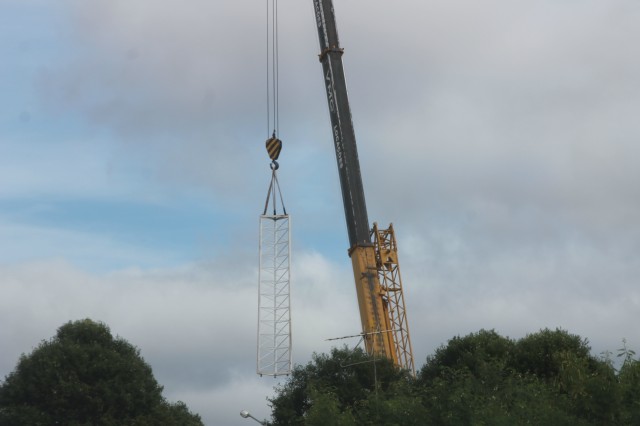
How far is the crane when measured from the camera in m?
62.0

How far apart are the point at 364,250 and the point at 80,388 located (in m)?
22.5

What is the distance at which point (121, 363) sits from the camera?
71500 millimetres

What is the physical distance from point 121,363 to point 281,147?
19.5 meters

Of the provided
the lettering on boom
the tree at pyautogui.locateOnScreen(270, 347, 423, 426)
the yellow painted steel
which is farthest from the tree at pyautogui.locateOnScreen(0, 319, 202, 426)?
the lettering on boom

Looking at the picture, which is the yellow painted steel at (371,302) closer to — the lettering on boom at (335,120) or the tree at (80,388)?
the lettering on boom at (335,120)

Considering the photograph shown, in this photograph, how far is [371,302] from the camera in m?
61.8

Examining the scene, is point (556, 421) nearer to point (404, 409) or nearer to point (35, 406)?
point (404, 409)

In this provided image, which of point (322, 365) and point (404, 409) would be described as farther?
point (322, 365)

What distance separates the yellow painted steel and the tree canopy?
1548 millimetres

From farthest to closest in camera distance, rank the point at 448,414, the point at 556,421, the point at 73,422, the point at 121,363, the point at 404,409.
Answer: the point at 121,363
the point at 73,422
the point at 404,409
the point at 448,414
the point at 556,421

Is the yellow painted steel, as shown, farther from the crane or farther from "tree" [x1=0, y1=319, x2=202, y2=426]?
"tree" [x1=0, y1=319, x2=202, y2=426]

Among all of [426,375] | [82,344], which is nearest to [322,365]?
[426,375]

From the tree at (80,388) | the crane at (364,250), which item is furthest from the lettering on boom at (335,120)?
the tree at (80,388)

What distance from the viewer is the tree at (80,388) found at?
222 ft
